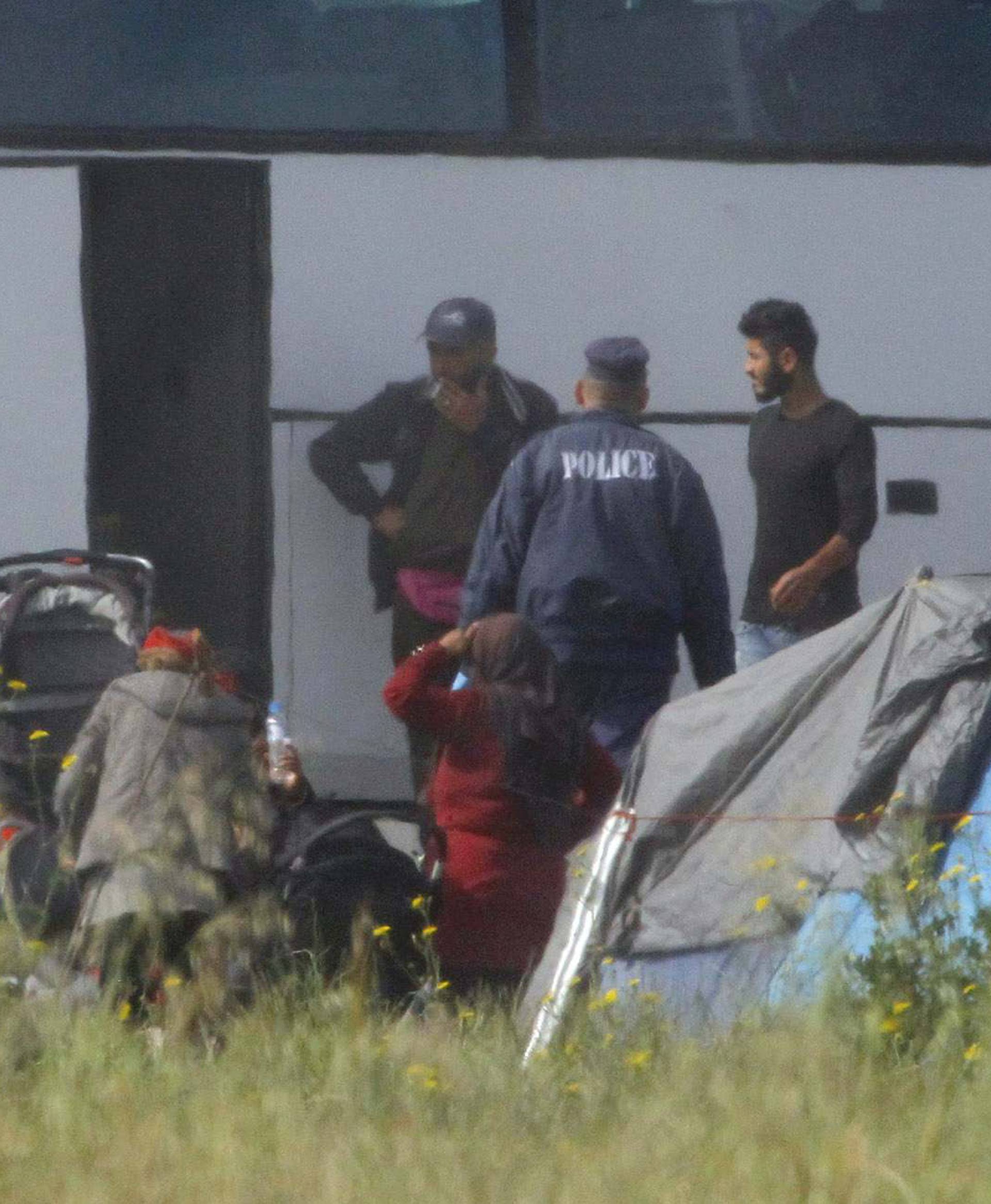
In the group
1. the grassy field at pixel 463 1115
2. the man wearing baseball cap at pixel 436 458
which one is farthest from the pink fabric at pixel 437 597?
the grassy field at pixel 463 1115

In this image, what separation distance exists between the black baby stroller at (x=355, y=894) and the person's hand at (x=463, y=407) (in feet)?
6.60

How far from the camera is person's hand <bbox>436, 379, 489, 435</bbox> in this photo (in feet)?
26.9

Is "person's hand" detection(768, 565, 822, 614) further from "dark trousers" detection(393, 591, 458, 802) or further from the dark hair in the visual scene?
"dark trousers" detection(393, 591, 458, 802)

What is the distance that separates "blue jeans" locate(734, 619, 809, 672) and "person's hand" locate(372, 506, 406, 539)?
1.04m

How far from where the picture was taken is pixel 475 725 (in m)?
6.51

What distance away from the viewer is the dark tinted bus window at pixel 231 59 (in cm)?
834

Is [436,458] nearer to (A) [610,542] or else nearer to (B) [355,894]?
(A) [610,542]

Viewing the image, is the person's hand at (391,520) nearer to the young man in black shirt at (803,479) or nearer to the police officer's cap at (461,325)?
the police officer's cap at (461,325)

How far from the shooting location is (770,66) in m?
8.45

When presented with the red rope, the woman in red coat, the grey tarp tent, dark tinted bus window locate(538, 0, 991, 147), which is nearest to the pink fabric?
dark tinted bus window locate(538, 0, 991, 147)

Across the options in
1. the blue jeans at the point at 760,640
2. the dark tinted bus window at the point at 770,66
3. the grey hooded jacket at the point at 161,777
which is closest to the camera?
the grey hooded jacket at the point at 161,777

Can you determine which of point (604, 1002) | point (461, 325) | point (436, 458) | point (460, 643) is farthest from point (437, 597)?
point (604, 1002)

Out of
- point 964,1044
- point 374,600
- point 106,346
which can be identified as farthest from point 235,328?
point 964,1044

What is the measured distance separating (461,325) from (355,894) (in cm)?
231
